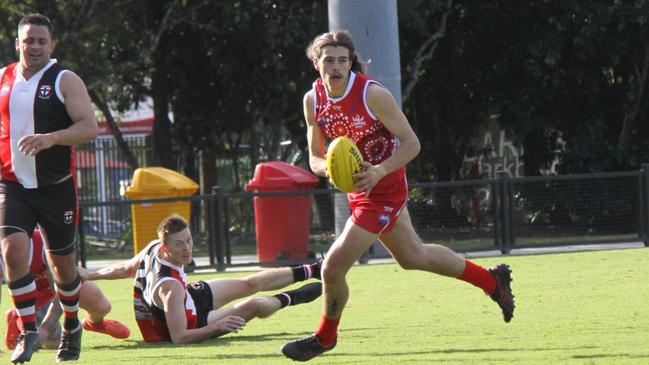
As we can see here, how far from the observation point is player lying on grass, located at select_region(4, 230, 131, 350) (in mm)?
9430

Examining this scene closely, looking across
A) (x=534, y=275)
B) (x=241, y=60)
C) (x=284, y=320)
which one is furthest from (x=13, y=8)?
(x=284, y=320)

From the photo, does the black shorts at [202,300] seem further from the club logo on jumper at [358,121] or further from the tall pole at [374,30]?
the tall pole at [374,30]

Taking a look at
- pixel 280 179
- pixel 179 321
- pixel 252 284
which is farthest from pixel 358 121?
pixel 280 179

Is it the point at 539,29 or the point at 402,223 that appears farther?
the point at 539,29

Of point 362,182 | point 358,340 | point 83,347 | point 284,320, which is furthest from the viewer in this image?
point 284,320

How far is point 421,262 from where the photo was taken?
8.39 meters

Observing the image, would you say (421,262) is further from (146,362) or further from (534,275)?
(534,275)

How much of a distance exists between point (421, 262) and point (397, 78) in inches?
394

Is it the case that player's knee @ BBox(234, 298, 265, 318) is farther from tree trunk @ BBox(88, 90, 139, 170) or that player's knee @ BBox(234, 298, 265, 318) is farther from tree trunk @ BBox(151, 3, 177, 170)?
tree trunk @ BBox(88, 90, 139, 170)

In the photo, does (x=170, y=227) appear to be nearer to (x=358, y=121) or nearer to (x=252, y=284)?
(x=252, y=284)

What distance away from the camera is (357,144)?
7.94 meters

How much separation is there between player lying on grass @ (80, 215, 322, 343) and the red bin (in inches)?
326

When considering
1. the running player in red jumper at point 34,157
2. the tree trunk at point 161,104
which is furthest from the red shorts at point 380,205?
the tree trunk at point 161,104

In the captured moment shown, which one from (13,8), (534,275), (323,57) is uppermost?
(13,8)
